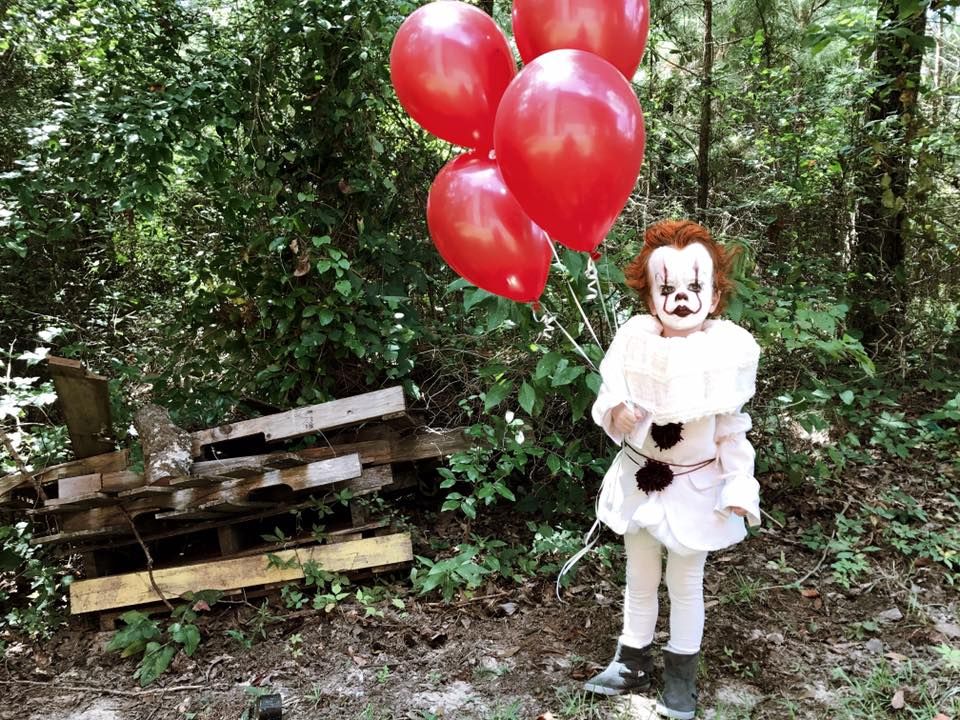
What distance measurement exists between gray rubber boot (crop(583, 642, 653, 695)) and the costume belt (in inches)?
24.9

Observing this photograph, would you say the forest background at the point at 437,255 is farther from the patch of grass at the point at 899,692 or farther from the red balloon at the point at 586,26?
the red balloon at the point at 586,26

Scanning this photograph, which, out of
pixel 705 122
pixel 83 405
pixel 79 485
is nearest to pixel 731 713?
pixel 79 485

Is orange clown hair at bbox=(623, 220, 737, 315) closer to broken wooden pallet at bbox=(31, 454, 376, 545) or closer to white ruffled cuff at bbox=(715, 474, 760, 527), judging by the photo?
white ruffled cuff at bbox=(715, 474, 760, 527)

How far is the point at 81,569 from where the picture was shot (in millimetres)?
3406

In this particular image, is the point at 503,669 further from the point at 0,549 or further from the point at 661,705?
the point at 0,549

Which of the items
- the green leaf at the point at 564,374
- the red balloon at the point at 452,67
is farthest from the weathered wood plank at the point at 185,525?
the red balloon at the point at 452,67

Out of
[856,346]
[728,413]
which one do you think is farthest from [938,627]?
[728,413]

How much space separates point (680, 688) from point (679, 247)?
1438 millimetres

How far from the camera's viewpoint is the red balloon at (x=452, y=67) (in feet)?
5.46

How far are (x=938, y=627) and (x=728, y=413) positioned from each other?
4.88 feet

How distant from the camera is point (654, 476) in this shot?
2135 mm

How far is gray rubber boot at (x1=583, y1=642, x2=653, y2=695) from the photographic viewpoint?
2.32 meters

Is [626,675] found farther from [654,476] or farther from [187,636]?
[187,636]

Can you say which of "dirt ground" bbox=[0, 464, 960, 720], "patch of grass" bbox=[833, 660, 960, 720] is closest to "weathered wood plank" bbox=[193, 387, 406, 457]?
"dirt ground" bbox=[0, 464, 960, 720]
